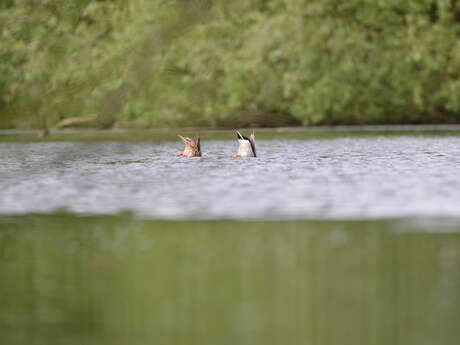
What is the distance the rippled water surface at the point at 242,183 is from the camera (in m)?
9.71

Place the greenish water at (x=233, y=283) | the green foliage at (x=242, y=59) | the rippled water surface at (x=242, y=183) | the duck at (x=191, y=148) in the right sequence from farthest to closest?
1. the green foliage at (x=242, y=59)
2. the duck at (x=191, y=148)
3. the rippled water surface at (x=242, y=183)
4. the greenish water at (x=233, y=283)

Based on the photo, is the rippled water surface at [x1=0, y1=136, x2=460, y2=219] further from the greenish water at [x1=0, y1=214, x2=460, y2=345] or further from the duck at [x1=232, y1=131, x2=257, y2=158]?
the greenish water at [x1=0, y1=214, x2=460, y2=345]

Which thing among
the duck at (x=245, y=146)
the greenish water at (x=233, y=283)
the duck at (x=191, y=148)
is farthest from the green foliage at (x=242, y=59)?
the greenish water at (x=233, y=283)

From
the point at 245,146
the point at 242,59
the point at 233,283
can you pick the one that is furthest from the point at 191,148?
the point at 242,59

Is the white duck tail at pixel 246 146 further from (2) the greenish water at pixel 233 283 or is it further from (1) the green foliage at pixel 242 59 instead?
(1) the green foliage at pixel 242 59

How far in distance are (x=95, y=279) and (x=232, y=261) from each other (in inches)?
37.3

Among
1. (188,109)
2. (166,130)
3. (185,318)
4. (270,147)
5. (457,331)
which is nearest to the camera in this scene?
(457,331)

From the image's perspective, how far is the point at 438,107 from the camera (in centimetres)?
3559

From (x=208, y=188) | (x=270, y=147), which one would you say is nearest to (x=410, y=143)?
(x=270, y=147)

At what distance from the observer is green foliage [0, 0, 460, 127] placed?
1256 inches

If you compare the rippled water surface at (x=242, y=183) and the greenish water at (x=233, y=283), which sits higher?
the greenish water at (x=233, y=283)

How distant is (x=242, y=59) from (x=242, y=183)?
68.8ft

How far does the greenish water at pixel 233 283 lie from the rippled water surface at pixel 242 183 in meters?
1.05

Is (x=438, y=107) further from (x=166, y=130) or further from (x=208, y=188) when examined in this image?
(x=208, y=188)
